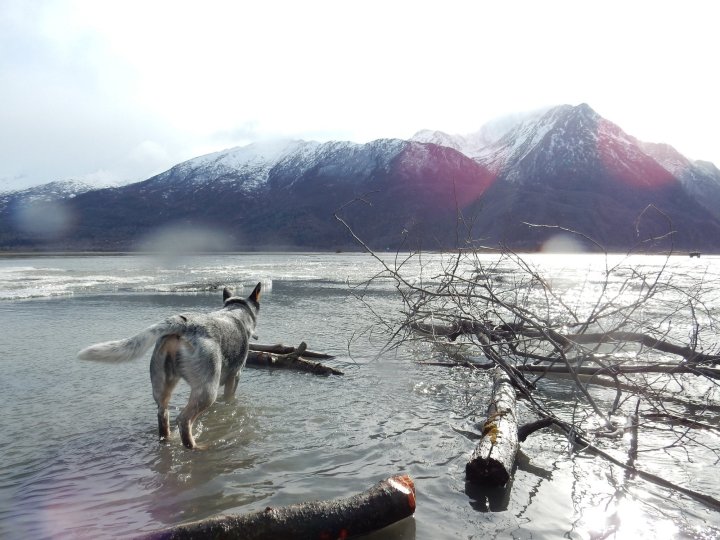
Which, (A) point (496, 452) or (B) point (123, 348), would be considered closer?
(A) point (496, 452)

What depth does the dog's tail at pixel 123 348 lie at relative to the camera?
232 inches

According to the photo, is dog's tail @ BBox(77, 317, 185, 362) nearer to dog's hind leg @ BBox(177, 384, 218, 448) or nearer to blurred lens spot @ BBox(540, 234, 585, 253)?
dog's hind leg @ BBox(177, 384, 218, 448)

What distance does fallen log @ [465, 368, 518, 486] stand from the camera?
17.7ft

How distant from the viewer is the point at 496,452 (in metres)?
5.52

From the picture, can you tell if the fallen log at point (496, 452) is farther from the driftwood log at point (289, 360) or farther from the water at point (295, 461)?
the driftwood log at point (289, 360)

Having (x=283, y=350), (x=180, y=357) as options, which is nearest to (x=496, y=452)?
(x=180, y=357)

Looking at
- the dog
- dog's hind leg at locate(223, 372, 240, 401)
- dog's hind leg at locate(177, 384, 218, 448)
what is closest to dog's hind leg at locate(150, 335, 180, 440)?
the dog

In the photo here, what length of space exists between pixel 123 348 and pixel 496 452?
15.8ft

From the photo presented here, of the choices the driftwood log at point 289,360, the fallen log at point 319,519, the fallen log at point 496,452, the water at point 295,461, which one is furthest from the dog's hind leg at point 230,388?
the fallen log at point 319,519

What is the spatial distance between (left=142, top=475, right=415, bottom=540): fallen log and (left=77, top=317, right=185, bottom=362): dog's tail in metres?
2.92

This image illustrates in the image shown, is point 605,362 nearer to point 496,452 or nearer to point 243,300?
point 496,452

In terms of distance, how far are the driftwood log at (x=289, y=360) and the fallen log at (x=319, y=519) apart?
19.9 ft

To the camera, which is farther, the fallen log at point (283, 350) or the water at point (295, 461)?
the fallen log at point (283, 350)

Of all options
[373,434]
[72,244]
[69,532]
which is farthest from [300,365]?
[72,244]
